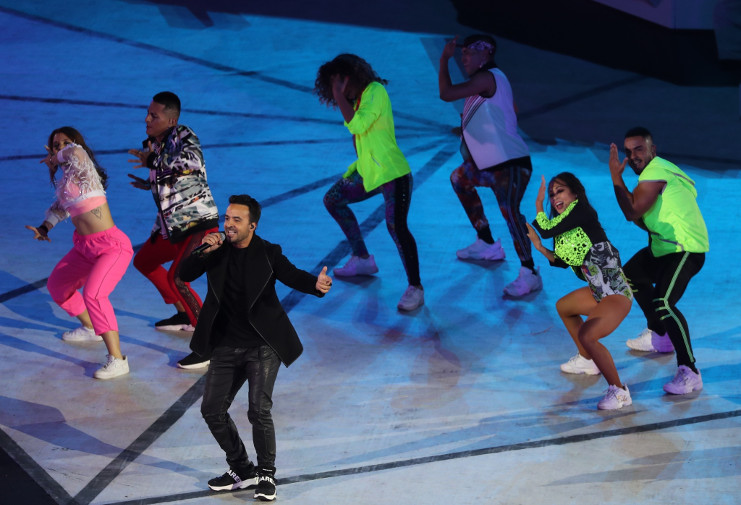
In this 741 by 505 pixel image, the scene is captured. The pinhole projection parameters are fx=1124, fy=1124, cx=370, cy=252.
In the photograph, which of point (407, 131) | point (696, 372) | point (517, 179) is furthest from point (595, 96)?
point (696, 372)

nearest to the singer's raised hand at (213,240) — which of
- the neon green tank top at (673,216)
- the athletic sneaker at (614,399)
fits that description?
the athletic sneaker at (614,399)

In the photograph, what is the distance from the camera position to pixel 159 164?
7492mm

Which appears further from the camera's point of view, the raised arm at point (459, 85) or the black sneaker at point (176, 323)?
the raised arm at point (459, 85)

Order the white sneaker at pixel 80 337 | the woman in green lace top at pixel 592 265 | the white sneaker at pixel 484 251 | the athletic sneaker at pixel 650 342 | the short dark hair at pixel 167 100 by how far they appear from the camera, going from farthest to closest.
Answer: the white sneaker at pixel 484 251 < the white sneaker at pixel 80 337 < the athletic sneaker at pixel 650 342 < the short dark hair at pixel 167 100 < the woman in green lace top at pixel 592 265

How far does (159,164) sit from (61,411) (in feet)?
5.73

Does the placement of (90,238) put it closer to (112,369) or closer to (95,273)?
(95,273)

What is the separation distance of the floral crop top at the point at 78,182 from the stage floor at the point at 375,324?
1.07 m

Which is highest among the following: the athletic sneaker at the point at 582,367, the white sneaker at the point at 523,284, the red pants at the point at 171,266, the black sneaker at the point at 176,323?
the red pants at the point at 171,266

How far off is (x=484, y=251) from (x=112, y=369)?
3.54m

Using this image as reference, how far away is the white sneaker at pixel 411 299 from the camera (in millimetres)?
8492

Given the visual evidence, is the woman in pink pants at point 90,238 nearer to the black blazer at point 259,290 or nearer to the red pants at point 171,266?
the red pants at point 171,266

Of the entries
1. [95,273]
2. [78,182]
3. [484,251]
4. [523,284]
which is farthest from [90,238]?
[484,251]

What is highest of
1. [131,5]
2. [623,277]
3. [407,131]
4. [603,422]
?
[131,5]

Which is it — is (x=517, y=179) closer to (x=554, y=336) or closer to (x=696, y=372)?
(x=554, y=336)
